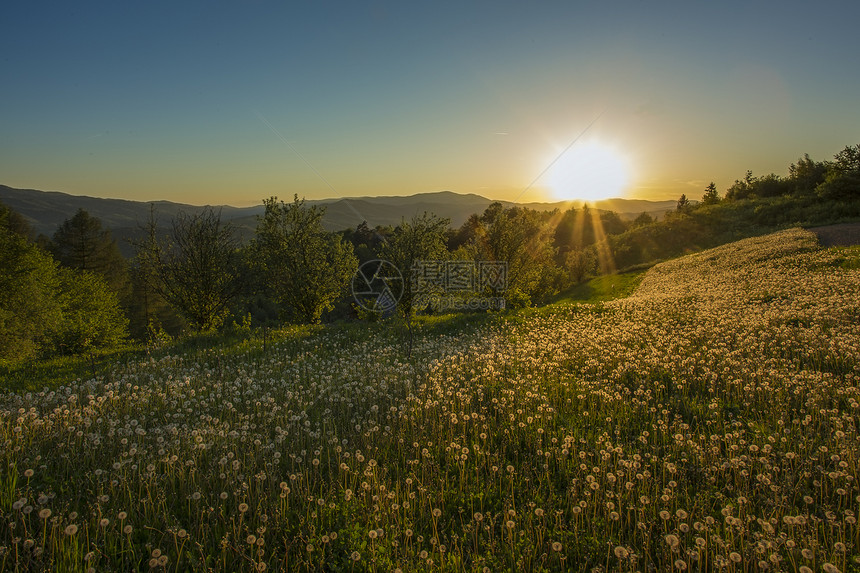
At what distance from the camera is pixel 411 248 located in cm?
3080

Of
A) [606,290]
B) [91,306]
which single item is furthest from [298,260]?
[91,306]

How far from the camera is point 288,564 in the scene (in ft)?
12.4

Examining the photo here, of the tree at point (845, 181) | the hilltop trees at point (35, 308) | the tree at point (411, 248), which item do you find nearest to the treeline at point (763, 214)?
the tree at point (845, 181)

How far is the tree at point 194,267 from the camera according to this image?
25297 millimetres

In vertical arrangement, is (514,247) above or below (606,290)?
above

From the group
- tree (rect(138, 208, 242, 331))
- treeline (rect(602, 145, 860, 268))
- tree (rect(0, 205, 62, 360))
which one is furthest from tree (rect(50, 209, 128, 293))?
treeline (rect(602, 145, 860, 268))

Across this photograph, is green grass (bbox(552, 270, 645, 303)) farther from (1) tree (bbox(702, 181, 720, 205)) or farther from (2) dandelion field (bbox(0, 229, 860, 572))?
(1) tree (bbox(702, 181, 720, 205))

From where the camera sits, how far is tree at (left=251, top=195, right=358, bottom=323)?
1068 inches

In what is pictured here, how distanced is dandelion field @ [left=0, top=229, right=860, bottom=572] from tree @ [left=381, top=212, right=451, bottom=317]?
1978 centimetres

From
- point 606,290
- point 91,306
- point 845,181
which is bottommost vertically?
point 91,306

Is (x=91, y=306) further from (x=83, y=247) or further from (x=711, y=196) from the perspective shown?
(x=711, y=196)

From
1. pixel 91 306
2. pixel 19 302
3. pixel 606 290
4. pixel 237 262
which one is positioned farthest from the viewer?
pixel 91 306

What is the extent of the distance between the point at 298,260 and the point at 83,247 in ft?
170

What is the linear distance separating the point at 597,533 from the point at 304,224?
2719cm
